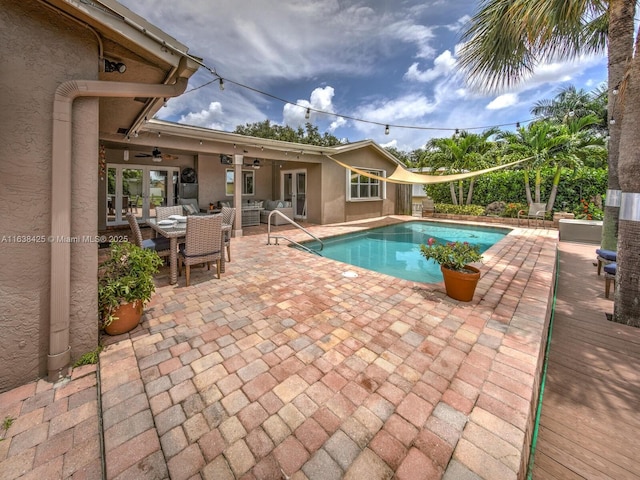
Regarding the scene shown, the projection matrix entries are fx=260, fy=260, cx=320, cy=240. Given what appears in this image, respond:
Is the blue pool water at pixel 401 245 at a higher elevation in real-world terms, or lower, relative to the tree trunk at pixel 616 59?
lower

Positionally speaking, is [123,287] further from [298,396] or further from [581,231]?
[581,231]

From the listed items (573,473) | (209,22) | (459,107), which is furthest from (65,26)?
(459,107)

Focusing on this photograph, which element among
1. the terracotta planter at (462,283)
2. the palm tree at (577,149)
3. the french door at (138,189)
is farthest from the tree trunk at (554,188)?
the french door at (138,189)

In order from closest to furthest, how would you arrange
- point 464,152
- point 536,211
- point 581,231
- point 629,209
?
1. point 629,209
2. point 581,231
3. point 536,211
4. point 464,152

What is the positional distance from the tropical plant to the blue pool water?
1.85m

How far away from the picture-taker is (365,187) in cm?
1275

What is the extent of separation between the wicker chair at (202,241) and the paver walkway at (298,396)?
0.80 m

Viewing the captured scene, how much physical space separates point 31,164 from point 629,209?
6014 millimetres

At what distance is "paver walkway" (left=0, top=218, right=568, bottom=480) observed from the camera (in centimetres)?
142

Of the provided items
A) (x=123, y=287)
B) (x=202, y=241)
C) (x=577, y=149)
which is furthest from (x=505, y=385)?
(x=577, y=149)

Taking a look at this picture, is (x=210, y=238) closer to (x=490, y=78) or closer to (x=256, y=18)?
(x=256, y=18)

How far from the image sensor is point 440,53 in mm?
9453

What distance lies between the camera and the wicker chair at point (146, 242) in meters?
4.17

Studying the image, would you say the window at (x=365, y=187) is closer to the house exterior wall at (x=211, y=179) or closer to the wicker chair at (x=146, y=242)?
the house exterior wall at (x=211, y=179)
